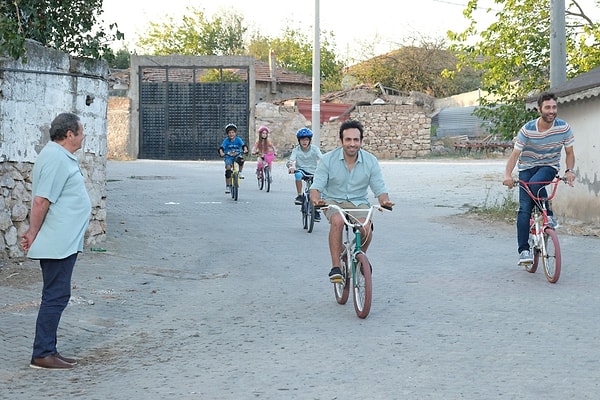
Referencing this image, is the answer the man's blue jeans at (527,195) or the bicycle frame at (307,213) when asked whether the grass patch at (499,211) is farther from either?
the man's blue jeans at (527,195)

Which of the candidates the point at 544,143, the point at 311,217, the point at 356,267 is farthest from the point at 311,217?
the point at 356,267

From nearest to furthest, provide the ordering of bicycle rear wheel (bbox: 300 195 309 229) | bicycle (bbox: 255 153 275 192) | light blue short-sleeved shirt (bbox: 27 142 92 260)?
light blue short-sleeved shirt (bbox: 27 142 92 260), bicycle rear wheel (bbox: 300 195 309 229), bicycle (bbox: 255 153 275 192)

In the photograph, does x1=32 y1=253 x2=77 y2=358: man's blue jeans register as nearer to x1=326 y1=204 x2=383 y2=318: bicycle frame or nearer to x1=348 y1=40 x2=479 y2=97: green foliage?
x1=326 y1=204 x2=383 y2=318: bicycle frame

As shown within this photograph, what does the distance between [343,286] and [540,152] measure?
9.52ft

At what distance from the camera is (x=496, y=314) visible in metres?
7.73

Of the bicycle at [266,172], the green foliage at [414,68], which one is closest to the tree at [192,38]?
the green foliage at [414,68]

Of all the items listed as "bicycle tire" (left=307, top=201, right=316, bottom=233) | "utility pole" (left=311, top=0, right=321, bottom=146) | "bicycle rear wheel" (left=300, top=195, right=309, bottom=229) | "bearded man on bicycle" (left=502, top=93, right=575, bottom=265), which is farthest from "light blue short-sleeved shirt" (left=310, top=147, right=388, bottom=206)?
"utility pole" (left=311, top=0, right=321, bottom=146)

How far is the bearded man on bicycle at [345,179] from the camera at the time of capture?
Result: 26.5ft

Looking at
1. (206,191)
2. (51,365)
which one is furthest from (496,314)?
(206,191)

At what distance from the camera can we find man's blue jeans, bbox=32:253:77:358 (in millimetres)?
6211

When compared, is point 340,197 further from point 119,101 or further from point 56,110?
point 119,101

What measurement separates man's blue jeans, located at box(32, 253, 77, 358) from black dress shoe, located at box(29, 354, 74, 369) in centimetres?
4

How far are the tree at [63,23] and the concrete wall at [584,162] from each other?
717 centimetres

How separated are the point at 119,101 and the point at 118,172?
12.8 m
